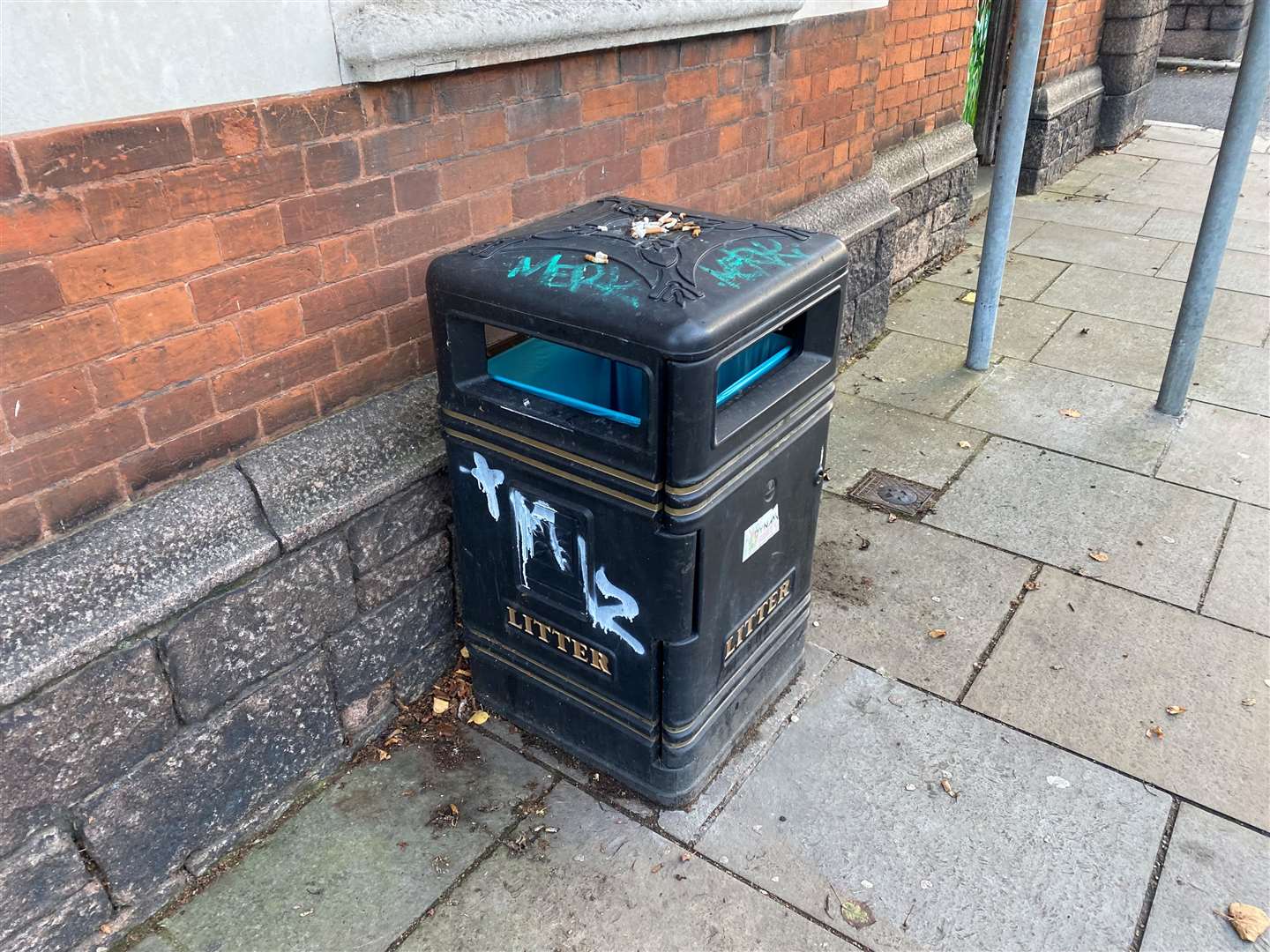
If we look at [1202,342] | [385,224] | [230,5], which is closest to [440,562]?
[385,224]

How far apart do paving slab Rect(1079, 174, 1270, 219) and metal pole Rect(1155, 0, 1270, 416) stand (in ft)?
11.9

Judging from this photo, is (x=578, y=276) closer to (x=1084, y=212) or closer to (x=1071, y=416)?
(x=1071, y=416)

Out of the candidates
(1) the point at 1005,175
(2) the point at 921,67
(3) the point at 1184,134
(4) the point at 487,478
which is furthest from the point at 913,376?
(3) the point at 1184,134

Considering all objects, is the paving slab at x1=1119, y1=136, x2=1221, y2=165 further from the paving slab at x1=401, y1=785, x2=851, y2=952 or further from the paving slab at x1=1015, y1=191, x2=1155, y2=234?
the paving slab at x1=401, y1=785, x2=851, y2=952

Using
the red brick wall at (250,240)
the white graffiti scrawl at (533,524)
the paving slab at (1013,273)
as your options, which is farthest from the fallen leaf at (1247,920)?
the paving slab at (1013,273)

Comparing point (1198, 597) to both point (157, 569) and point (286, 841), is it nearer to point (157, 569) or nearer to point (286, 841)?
point (286, 841)

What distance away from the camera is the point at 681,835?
2.41 metres

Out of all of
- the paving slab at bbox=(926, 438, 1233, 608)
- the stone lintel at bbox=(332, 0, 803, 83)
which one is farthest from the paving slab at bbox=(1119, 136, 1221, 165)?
Result: the stone lintel at bbox=(332, 0, 803, 83)

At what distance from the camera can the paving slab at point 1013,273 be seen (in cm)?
581

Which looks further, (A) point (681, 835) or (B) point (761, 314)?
(A) point (681, 835)

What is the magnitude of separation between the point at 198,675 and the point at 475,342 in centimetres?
103

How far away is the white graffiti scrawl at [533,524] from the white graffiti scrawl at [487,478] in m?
0.05

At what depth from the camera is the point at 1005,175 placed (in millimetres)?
4477

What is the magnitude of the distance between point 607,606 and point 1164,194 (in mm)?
7277
